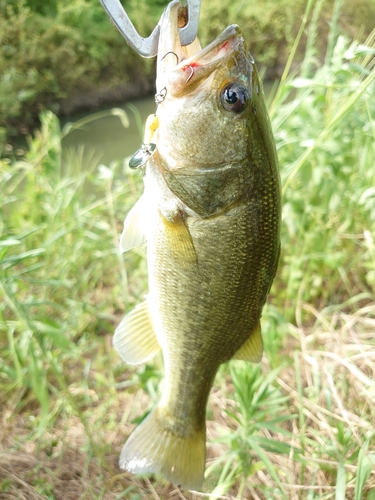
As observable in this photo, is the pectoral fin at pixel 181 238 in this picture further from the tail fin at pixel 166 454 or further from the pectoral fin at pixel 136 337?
the tail fin at pixel 166 454

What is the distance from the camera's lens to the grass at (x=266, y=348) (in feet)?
4.56

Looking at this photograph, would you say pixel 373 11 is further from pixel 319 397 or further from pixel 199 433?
pixel 199 433

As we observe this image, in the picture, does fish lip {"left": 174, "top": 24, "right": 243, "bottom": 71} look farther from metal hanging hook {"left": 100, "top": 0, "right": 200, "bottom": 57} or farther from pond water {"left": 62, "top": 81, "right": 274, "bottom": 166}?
pond water {"left": 62, "top": 81, "right": 274, "bottom": 166}

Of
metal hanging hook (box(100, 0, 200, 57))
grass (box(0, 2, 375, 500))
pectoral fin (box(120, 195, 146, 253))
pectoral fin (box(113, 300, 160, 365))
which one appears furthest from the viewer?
grass (box(0, 2, 375, 500))

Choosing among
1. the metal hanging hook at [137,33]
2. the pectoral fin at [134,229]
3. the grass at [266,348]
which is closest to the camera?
the metal hanging hook at [137,33]

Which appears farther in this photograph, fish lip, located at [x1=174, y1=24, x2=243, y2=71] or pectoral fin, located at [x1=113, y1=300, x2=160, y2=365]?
pectoral fin, located at [x1=113, y1=300, x2=160, y2=365]

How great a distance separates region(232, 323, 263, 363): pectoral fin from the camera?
111 centimetres

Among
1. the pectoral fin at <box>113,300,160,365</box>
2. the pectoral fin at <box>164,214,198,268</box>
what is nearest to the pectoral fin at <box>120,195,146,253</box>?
the pectoral fin at <box>164,214,198,268</box>

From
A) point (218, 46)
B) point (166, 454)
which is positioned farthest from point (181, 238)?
point (166, 454)

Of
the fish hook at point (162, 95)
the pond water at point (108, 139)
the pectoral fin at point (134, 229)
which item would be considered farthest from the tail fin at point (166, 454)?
the pond water at point (108, 139)

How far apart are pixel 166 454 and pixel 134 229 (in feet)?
2.42

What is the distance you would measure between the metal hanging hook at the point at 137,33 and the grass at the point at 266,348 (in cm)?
65

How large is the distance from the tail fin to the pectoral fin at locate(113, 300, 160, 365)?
0.22 m

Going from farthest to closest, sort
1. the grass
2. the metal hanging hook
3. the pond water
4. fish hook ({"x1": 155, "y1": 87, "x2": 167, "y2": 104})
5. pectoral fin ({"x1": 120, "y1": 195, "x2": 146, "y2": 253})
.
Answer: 1. the pond water
2. the grass
3. pectoral fin ({"x1": 120, "y1": 195, "x2": 146, "y2": 253})
4. fish hook ({"x1": 155, "y1": 87, "x2": 167, "y2": 104})
5. the metal hanging hook
